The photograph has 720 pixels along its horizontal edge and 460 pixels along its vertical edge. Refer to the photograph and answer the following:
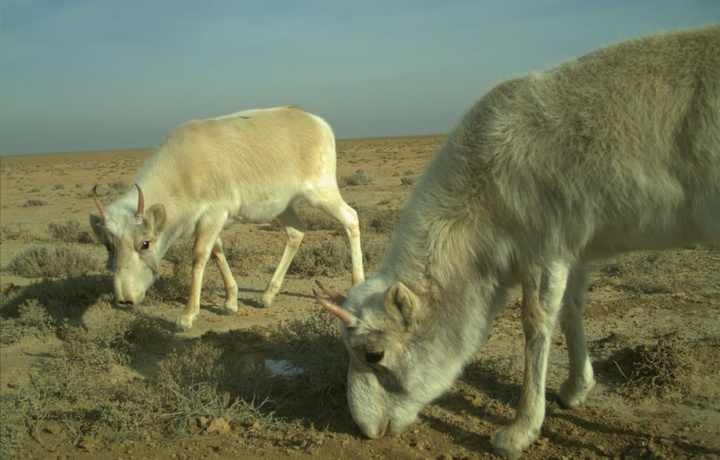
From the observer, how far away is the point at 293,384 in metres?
4.82

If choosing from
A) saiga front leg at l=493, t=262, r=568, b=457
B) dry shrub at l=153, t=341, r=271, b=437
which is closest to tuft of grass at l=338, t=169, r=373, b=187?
dry shrub at l=153, t=341, r=271, b=437

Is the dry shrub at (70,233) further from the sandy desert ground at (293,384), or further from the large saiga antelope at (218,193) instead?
the large saiga antelope at (218,193)

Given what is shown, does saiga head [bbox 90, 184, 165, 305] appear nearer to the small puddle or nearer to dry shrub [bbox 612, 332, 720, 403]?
the small puddle

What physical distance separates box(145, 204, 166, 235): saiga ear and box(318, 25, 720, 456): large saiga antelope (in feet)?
11.5

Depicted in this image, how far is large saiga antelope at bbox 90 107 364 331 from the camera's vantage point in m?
6.57

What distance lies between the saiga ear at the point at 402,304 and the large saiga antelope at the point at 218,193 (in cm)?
383

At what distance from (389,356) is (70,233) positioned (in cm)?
1145

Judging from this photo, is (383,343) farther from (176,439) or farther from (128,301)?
(128,301)

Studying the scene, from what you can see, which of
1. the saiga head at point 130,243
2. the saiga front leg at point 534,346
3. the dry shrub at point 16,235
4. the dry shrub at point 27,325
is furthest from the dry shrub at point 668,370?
the dry shrub at point 16,235

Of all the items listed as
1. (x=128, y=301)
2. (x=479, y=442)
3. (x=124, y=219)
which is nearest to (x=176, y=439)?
(x=479, y=442)

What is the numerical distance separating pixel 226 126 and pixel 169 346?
11.2ft

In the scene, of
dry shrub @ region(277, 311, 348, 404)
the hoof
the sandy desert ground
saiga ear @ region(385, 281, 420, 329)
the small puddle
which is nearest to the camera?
saiga ear @ region(385, 281, 420, 329)

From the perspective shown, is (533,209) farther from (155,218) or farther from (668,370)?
(155,218)

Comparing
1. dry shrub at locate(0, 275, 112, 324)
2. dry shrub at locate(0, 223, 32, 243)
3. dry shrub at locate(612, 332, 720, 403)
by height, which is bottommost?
dry shrub at locate(0, 223, 32, 243)
